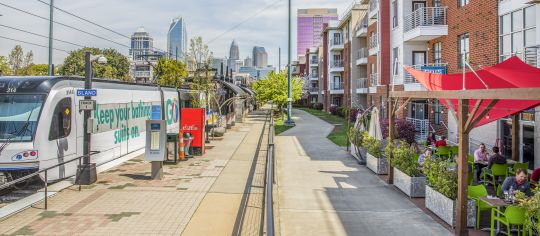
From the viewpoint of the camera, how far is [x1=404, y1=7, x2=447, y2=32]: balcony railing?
883 inches

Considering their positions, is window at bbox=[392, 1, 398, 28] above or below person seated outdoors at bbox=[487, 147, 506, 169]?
above

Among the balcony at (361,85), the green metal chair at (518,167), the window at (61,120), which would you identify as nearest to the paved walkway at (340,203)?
the green metal chair at (518,167)

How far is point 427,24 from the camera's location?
75.9 ft

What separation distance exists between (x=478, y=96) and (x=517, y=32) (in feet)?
31.7

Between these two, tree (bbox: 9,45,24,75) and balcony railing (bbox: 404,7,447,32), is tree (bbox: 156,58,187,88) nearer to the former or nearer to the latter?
tree (bbox: 9,45,24,75)

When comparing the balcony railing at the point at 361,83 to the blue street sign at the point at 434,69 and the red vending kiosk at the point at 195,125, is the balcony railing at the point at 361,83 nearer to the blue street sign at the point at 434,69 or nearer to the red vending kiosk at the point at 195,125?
the blue street sign at the point at 434,69

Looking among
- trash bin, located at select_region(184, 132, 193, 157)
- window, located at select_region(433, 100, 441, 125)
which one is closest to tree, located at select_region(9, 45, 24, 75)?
trash bin, located at select_region(184, 132, 193, 157)

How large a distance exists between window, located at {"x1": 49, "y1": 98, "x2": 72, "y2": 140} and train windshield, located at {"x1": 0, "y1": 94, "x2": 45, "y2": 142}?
1.57 feet

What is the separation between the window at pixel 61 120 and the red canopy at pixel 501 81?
10159 mm

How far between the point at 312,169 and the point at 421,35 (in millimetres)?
11205

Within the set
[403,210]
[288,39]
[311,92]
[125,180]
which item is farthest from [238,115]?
[311,92]

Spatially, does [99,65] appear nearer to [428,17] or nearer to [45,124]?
[428,17]

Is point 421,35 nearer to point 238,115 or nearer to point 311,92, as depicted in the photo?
point 238,115

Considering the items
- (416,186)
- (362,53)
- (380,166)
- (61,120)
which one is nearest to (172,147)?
(61,120)
